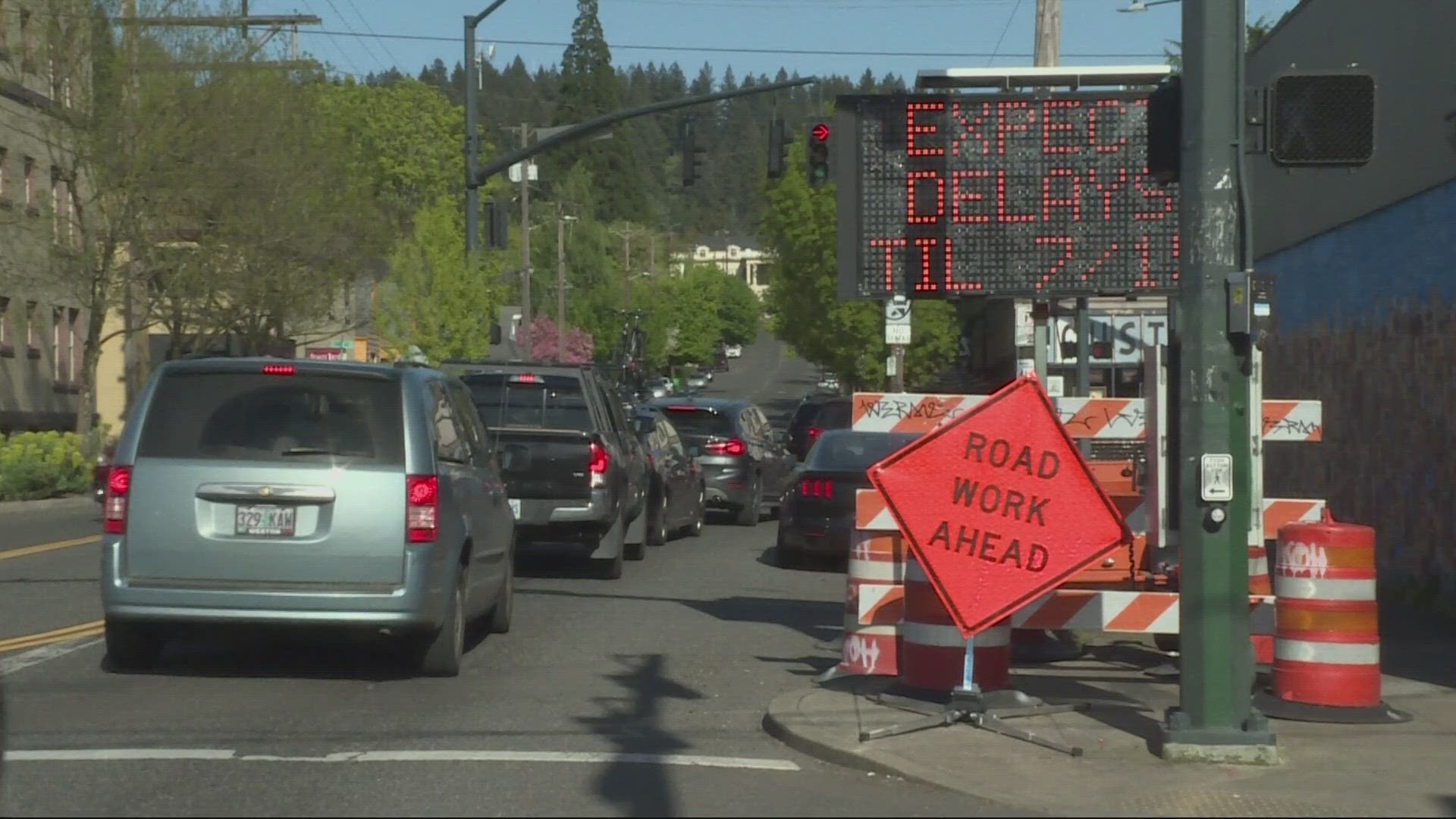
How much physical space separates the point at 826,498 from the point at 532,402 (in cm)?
333

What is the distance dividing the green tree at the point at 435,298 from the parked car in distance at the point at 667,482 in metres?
41.5

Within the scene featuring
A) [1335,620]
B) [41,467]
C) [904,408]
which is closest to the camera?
[1335,620]

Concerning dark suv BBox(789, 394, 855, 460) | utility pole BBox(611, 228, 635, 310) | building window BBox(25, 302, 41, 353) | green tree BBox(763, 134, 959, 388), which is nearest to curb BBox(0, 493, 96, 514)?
dark suv BBox(789, 394, 855, 460)

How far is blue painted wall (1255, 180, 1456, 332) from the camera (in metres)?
15.2

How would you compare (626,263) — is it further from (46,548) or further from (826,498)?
(826,498)

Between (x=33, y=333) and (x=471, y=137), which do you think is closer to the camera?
(x=471, y=137)

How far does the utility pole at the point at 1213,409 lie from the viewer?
8328mm

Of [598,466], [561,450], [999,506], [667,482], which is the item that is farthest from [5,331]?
[999,506]

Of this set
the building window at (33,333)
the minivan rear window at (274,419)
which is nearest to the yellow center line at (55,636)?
the minivan rear window at (274,419)

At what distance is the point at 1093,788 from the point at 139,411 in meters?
5.54

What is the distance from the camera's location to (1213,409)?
27.6 feet

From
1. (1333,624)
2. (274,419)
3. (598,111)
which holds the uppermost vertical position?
(598,111)

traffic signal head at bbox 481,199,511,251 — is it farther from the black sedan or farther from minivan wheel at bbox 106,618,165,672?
minivan wheel at bbox 106,618,165,672

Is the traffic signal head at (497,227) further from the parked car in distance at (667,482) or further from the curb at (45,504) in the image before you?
the parked car in distance at (667,482)
